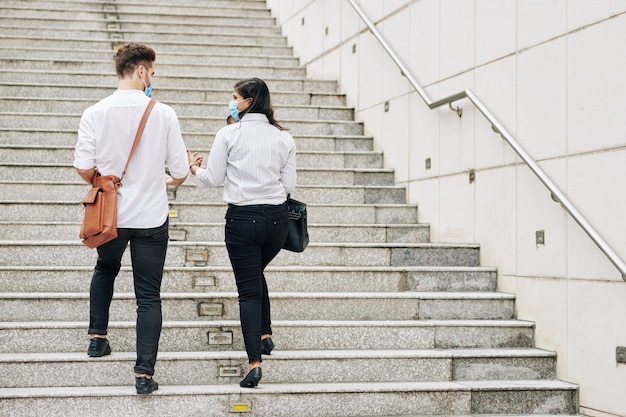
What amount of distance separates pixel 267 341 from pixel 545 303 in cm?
172

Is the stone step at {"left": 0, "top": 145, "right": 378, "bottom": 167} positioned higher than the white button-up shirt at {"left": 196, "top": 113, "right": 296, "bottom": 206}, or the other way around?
the stone step at {"left": 0, "top": 145, "right": 378, "bottom": 167}

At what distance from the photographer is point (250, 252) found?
475 centimetres

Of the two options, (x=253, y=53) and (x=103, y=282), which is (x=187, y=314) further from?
(x=253, y=53)

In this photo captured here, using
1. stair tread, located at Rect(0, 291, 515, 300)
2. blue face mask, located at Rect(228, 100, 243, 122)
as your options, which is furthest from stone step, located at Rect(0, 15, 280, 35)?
blue face mask, located at Rect(228, 100, 243, 122)

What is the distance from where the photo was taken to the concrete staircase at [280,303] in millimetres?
4922

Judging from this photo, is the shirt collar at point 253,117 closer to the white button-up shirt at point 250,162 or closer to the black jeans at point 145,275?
the white button-up shirt at point 250,162

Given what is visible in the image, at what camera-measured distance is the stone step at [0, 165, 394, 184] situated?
22.9 feet

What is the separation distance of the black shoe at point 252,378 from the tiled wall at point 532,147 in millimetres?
1821

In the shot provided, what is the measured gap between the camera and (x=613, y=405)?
4.89 m

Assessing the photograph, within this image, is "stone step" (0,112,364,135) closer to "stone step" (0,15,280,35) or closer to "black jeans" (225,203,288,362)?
"stone step" (0,15,280,35)

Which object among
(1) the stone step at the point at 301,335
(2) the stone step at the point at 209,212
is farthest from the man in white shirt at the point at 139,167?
(2) the stone step at the point at 209,212

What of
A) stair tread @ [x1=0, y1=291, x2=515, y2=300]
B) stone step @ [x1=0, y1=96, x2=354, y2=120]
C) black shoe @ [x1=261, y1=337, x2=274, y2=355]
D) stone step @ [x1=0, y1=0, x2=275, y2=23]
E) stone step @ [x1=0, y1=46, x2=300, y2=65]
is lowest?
black shoe @ [x1=261, y1=337, x2=274, y2=355]

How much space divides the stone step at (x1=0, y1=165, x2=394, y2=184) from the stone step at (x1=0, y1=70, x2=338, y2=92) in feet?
4.39

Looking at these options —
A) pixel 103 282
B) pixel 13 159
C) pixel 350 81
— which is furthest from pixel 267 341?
pixel 350 81
